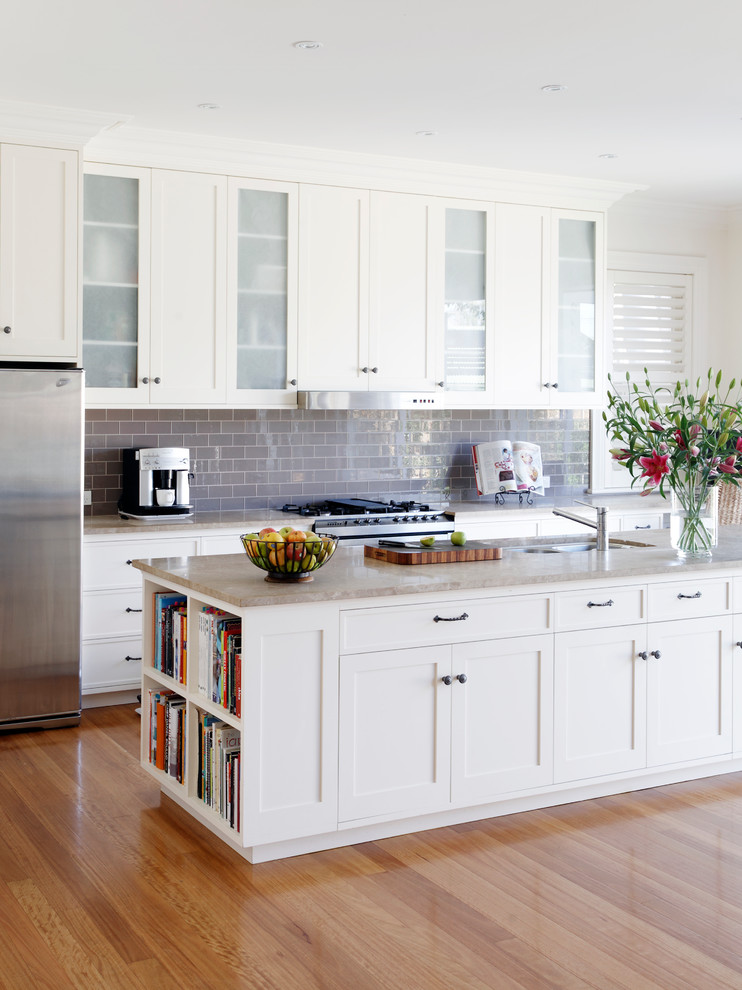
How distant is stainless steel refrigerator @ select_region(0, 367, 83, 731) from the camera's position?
4.62 meters

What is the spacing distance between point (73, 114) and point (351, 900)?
348cm

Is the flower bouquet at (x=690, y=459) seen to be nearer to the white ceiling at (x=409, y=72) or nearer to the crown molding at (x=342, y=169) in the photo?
the white ceiling at (x=409, y=72)

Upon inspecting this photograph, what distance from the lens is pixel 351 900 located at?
2.96 meters

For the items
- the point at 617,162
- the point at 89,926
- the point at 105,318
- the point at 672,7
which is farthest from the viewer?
the point at 617,162

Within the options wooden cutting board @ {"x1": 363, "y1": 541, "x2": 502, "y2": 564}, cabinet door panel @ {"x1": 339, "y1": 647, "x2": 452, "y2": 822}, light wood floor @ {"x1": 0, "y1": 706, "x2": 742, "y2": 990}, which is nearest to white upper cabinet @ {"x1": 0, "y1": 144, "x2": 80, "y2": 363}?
wooden cutting board @ {"x1": 363, "y1": 541, "x2": 502, "y2": 564}

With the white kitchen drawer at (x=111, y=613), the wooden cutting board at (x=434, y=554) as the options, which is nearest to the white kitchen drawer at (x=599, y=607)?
the wooden cutting board at (x=434, y=554)

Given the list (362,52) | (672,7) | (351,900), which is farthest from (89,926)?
(672,7)

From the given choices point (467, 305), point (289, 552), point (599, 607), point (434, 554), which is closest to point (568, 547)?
point (599, 607)

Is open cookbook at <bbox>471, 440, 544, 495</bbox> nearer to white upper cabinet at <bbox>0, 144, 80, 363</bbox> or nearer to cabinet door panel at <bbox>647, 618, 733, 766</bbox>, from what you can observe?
cabinet door panel at <bbox>647, 618, 733, 766</bbox>

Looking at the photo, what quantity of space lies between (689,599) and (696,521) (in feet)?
1.10

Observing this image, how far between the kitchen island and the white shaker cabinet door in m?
1.63

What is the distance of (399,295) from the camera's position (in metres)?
5.79

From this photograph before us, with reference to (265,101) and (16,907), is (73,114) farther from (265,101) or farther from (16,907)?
(16,907)

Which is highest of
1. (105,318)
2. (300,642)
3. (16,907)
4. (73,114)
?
(73,114)
